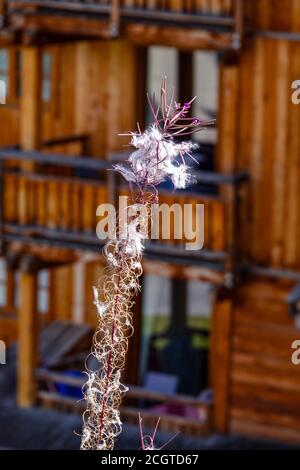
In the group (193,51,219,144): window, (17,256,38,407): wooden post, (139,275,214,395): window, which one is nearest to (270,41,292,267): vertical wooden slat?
(193,51,219,144): window

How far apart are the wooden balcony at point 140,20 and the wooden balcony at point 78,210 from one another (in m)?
1.62

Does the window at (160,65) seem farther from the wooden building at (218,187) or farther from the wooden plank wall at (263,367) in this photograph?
the wooden plank wall at (263,367)

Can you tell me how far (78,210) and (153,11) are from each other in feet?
9.06

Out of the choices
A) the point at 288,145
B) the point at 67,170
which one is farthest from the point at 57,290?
the point at 288,145

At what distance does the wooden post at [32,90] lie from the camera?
18141 mm

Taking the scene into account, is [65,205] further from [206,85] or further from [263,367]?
[263,367]

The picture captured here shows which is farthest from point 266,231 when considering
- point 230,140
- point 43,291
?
point 43,291

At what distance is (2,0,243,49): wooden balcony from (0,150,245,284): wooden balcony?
1623 mm

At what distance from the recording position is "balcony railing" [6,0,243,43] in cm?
1662

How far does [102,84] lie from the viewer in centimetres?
1992

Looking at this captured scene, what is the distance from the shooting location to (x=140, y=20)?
17188 millimetres

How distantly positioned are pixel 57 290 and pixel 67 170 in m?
2.23

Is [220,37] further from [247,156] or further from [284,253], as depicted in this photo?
[284,253]

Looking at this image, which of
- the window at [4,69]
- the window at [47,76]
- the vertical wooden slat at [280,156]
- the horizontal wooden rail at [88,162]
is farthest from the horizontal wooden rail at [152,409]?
the window at [4,69]
